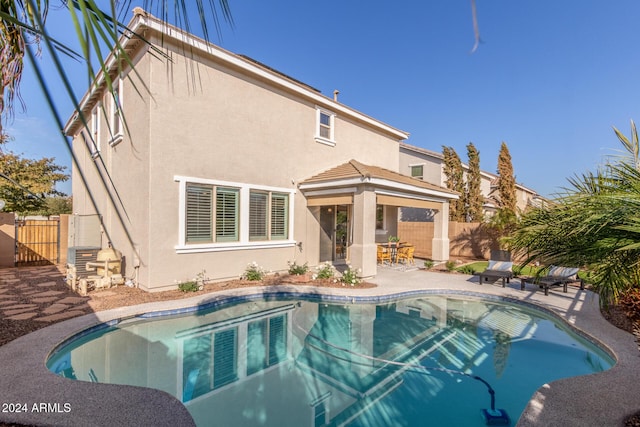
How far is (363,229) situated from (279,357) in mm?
6492

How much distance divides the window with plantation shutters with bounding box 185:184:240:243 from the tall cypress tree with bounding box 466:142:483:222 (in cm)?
1884

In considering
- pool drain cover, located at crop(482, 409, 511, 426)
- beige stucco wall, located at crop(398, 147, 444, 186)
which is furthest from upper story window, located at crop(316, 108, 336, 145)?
pool drain cover, located at crop(482, 409, 511, 426)

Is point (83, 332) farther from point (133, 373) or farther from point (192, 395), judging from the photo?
point (192, 395)

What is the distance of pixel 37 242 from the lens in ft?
53.9

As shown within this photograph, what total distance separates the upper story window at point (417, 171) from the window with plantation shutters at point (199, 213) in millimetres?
19931

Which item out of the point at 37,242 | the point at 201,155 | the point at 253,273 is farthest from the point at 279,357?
the point at 37,242

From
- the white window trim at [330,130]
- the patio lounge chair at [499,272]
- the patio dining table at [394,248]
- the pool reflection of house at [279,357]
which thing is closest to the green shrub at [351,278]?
the pool reflection of house at [279,357]

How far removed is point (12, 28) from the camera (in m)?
2.71

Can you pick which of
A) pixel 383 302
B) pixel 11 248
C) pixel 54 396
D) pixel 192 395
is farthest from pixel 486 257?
pixel 11 248

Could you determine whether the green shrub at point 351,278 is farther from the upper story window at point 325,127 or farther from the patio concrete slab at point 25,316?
the patio concrete slab at point 25,316

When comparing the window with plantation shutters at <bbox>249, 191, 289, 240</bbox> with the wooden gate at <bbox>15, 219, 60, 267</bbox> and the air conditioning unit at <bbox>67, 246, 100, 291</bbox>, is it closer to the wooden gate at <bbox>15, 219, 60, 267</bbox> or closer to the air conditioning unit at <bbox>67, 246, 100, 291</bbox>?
the air conditioning unit at <bbox>67, 246, 100, 291</bbox>

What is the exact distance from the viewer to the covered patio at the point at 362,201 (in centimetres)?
1302

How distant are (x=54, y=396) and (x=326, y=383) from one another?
4191 mm

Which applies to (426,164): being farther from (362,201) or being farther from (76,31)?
(76,31)
